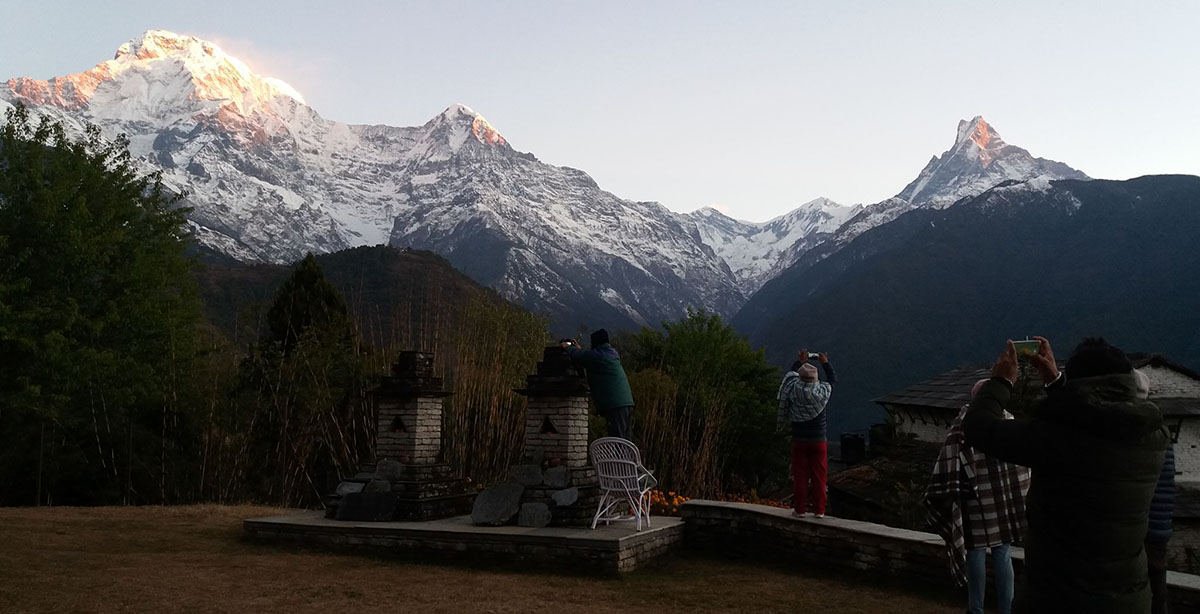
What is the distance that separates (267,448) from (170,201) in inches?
248

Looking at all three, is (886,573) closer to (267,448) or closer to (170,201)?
(267,448)

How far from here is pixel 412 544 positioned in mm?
8148

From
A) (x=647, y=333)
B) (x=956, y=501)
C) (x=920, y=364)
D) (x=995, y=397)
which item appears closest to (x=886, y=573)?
(x=956, y=501)

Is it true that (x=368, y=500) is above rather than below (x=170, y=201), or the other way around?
below

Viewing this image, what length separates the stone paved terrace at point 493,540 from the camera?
7.27 m

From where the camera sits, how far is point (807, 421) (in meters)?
7.37

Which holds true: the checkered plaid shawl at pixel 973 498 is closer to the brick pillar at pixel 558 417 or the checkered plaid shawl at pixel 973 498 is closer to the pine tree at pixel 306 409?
the brick pillar at pixel 558 417

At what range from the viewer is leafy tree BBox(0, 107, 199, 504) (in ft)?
46.0

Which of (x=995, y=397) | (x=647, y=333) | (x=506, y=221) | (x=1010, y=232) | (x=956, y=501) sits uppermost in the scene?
(x=506, y=221)

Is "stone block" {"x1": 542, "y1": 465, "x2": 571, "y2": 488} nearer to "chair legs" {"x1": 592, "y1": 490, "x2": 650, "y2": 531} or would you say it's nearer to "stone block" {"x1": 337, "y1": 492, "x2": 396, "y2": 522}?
"chair legs" {"x1": 592, "y1": 490, "x2": 650, "y2": 531}

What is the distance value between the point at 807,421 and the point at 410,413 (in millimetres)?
4688

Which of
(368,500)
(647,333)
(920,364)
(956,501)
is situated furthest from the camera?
(920,364)

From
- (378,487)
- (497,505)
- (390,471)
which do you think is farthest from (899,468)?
(378,487)

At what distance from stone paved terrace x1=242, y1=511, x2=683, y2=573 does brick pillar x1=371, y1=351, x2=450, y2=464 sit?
97 centimetres
